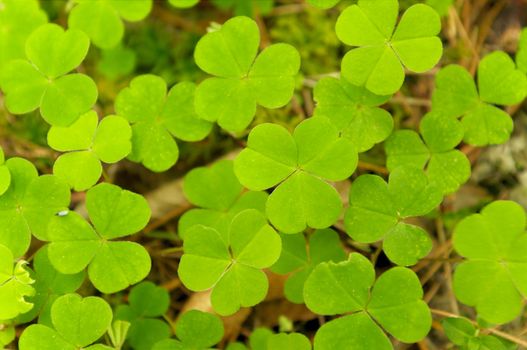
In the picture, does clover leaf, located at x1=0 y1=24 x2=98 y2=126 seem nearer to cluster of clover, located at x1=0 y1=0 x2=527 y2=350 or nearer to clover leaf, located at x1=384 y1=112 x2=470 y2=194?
cluster of clover, located at x1=0 y1=0 x2=527 y2=350

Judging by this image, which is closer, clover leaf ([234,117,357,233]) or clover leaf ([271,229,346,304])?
clover leaf ([234,117,357,233])

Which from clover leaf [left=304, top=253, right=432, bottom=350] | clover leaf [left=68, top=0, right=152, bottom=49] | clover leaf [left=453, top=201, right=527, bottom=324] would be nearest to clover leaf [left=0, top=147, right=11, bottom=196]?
clover leaf [left=68, top=0, right=152, bottom=49]

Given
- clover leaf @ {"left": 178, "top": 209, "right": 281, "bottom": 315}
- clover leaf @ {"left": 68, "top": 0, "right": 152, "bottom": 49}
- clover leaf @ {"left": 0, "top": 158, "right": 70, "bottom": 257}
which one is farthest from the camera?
clover leaf @ {"left": 68, "top": 0, "right": 152, "bottom": 49}

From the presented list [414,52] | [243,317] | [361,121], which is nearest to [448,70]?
[414,52]

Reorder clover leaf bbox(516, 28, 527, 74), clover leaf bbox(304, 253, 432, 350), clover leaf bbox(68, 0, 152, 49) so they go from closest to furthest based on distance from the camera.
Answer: clover leaf bbox(304, 253, 432, 350) < clover leaf bbox(516, 28, 527, 74) < clover leaf bbox(68, 0, 152, 49)

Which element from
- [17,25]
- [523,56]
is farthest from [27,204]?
[523,56]

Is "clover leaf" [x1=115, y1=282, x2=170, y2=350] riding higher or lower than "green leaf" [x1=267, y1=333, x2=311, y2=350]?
lower

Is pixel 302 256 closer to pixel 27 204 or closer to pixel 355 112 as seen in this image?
pixel 355 112
